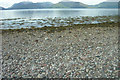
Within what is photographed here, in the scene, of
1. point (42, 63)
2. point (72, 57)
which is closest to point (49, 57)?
point (42, 63)

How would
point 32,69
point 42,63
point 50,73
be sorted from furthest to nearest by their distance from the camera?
point 42,63
point 32,69
point 50,73

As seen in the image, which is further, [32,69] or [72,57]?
[72,57]

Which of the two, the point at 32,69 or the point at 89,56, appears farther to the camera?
the point at 89,56

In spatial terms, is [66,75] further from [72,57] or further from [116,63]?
[116,63]

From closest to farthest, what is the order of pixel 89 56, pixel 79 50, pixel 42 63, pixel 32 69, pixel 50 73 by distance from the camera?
pixel 50 73
pixel 32 69
pixel 42 63
pixel 89 56
pixel 79 50

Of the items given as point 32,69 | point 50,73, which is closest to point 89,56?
point 50,73

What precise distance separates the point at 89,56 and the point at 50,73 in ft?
17.4

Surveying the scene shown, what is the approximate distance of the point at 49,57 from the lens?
14023mm

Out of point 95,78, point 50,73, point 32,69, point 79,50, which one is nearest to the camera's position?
point 95,78

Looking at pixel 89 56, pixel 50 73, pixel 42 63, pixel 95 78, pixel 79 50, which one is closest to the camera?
pixel 95 78

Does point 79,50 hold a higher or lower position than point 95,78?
higher

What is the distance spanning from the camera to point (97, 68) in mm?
11047

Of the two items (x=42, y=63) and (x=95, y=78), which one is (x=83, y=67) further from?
(x=42, y=63)

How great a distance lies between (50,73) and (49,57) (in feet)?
11.5
